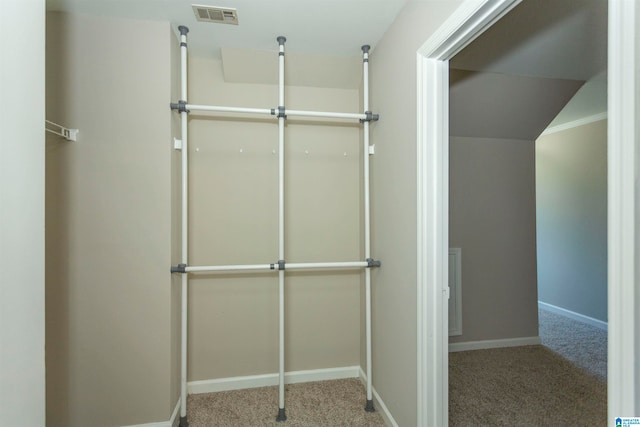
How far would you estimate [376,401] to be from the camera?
1.85 metres

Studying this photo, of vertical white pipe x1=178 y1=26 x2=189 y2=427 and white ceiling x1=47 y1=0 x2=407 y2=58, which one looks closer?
white ceiling x1=47 y1=0 x2=407 y2=58

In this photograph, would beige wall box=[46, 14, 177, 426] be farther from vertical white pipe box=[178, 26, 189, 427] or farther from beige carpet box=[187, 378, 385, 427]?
beige carpet box=[187, 378, 385, 427]

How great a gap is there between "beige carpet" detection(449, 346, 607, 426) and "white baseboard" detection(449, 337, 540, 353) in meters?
0.06

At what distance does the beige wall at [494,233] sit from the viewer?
8.71ft

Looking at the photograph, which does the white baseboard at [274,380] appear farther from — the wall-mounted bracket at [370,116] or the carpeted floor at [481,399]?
the wall-mounted bracket at [370,116]

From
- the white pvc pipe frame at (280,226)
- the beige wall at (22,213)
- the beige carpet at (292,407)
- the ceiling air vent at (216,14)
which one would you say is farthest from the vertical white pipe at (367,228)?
the beige wall at (22,213)

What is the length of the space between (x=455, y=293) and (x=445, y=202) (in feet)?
5.17

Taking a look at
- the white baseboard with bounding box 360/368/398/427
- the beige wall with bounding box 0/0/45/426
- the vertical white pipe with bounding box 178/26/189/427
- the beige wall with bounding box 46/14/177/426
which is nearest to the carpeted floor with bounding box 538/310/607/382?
the white baseboard with bounding box 360/368/398/427

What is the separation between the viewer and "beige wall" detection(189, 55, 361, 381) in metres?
2.01

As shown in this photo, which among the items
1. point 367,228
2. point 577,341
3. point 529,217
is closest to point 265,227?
point 367,228

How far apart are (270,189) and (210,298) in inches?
33.2

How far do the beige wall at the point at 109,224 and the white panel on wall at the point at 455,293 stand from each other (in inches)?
85.1

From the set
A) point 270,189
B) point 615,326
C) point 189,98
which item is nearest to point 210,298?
point 270,189

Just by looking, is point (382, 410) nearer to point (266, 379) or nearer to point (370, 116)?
point (266, 379)
